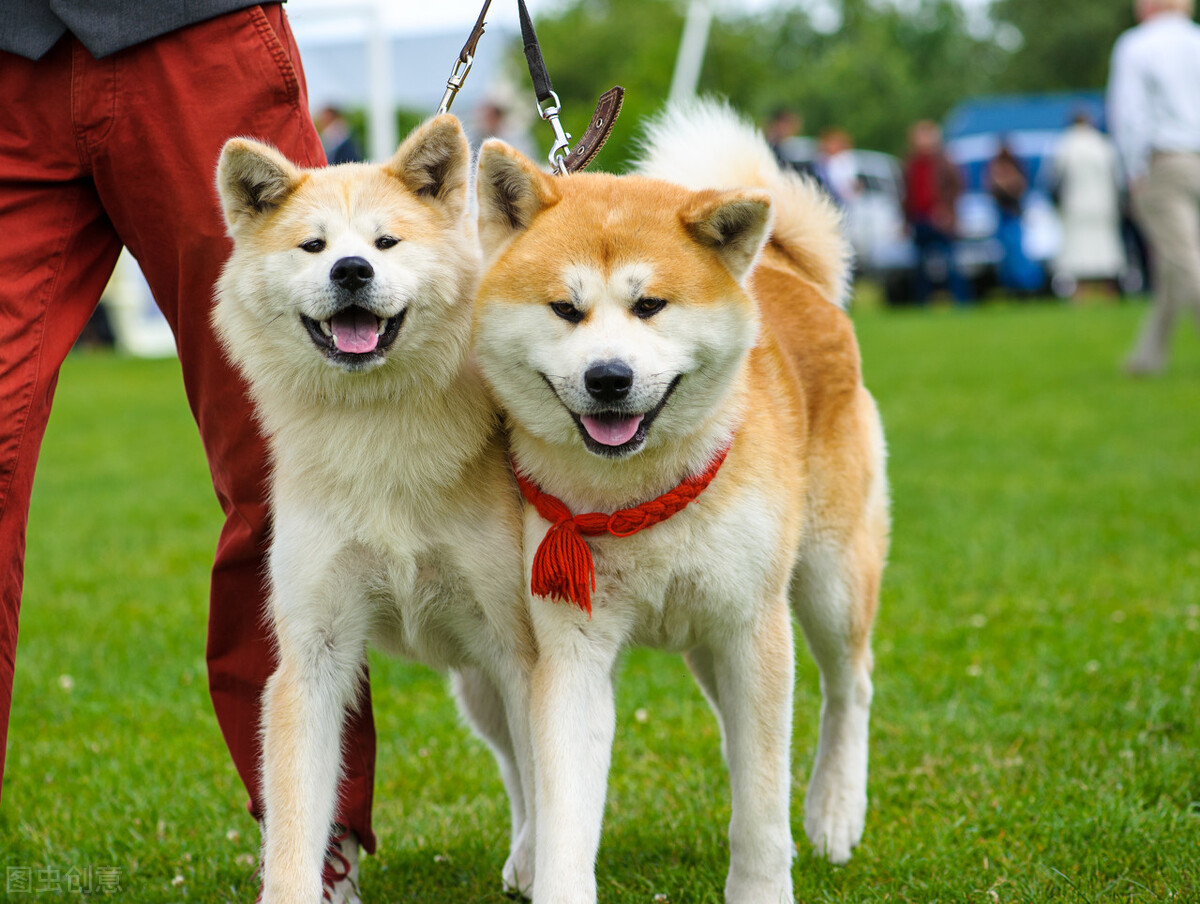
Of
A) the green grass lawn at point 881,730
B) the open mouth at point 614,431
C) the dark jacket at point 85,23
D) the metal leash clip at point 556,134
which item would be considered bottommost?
the green grass lawn at point 881,730

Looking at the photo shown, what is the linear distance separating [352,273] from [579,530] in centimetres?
71

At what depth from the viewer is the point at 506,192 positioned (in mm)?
2795

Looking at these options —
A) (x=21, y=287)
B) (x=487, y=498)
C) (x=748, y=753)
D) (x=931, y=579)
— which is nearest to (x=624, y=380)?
(x=487, y=498)

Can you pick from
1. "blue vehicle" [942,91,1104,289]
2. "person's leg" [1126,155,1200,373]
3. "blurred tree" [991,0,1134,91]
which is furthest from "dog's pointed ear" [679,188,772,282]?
"blurred tree" [991,0,1134,91]

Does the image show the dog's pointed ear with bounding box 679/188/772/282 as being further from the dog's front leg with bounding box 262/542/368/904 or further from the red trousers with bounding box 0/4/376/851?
the dog's front leg with bounding box 262/542/368/904

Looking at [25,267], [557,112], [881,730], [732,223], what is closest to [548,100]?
[557,112]

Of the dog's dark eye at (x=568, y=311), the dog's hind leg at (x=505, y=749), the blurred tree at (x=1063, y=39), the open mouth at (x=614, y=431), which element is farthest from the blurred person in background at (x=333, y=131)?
the blurred tree at (x=1063, y=39)

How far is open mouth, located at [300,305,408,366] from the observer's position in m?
2.63

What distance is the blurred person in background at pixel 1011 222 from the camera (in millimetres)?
20000

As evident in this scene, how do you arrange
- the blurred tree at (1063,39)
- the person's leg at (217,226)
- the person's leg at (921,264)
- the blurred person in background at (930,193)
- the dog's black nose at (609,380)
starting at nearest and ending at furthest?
the dog's black nose at (609,380) < the person's leg at (217,226) < the blurred person in background at (930,193) < the person's leg at (921,264) < the blurred tree at (1063,39)

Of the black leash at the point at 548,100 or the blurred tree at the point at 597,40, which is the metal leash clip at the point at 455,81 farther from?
the blurred tree at the point at 597,40

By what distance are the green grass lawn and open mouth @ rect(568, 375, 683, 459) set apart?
112 centimetres

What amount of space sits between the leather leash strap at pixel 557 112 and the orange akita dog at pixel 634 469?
0.41m

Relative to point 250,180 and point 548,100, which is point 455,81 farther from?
point 250,180
